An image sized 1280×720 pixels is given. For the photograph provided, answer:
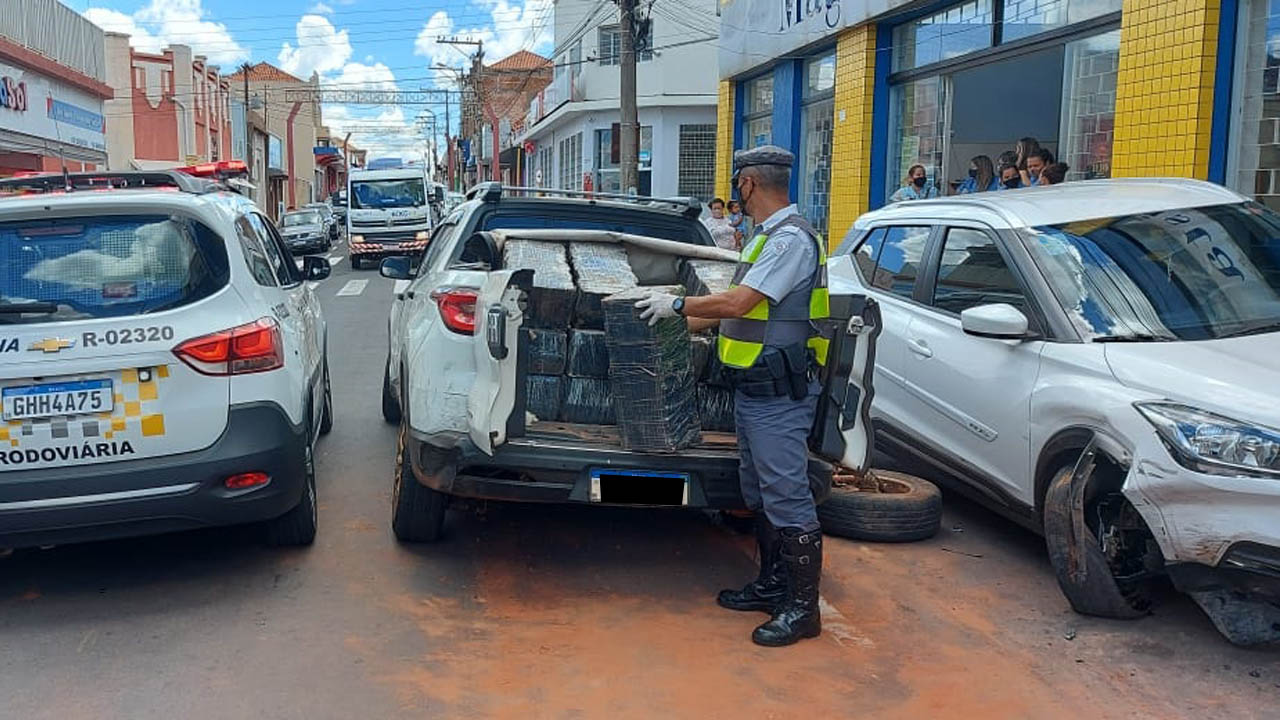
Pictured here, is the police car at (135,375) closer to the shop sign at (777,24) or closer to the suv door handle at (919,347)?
the suv door handle at (919,347)

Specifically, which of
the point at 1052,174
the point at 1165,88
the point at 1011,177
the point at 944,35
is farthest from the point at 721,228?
the point at 1165,88

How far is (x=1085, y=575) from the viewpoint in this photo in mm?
4488

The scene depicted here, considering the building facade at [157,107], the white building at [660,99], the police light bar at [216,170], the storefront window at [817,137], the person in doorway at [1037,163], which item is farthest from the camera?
the building facade at [157,107]

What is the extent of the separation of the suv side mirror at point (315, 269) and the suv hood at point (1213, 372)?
4615mm

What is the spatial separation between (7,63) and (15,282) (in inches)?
697

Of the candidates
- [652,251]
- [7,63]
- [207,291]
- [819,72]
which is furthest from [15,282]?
[7,63]

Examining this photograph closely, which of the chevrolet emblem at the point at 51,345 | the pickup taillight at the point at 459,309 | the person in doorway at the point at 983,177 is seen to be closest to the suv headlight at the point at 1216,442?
the pickup taillight at the point at 459,309

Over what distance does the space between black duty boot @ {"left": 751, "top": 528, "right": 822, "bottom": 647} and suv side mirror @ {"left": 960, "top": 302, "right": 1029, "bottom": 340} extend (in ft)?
4.54

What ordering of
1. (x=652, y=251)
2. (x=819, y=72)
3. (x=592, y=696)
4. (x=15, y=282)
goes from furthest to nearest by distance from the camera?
1. (x=819, y=72)
2. (x=652, y=251)
3. (x=15, y=282)
4. (x=592, y=696)

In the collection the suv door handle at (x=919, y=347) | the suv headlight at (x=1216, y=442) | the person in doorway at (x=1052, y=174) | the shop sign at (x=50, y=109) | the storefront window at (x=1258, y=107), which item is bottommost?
the suv headlight at (x=1216, y=442)

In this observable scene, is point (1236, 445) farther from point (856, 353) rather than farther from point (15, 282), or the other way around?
point (15, 282)

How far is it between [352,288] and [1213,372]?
1923 cm

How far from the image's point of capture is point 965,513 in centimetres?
626

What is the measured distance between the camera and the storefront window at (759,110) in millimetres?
20141
